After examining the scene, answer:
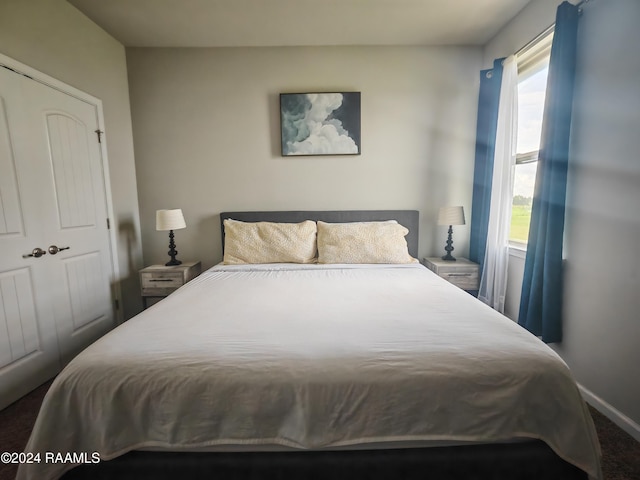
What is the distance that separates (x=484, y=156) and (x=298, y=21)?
208 cm

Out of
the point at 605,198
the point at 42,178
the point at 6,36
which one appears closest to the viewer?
the point at 605,198

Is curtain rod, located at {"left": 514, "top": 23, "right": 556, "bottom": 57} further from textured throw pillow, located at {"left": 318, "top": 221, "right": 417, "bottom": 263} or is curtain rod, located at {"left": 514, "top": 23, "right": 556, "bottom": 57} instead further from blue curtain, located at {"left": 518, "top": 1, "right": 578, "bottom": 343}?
textured throw pillow, located at {"left": 318, "top": 221, "right": 417, "bottom": 263}

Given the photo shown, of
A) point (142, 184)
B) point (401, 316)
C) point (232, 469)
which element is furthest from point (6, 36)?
point (401, 316)

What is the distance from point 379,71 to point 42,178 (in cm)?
295

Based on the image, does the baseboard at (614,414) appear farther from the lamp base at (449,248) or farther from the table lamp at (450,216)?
the table lamp at (450,216)

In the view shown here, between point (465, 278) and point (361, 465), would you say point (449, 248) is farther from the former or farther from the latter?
point (361, 465)

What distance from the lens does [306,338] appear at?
1185mm

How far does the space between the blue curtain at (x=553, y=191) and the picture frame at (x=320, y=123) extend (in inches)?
60.3

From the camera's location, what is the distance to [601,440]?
1481 millimetres

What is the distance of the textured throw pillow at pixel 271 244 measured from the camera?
2.59 metres

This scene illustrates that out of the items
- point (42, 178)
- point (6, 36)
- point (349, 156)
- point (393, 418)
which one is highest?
point (6, 36)

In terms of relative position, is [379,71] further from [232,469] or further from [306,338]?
[232,469]

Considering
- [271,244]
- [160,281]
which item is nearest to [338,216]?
[271,244]

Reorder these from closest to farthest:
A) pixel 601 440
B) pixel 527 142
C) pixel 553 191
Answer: pixel 601 440 → pixel 553 191 → pixel 527 142
